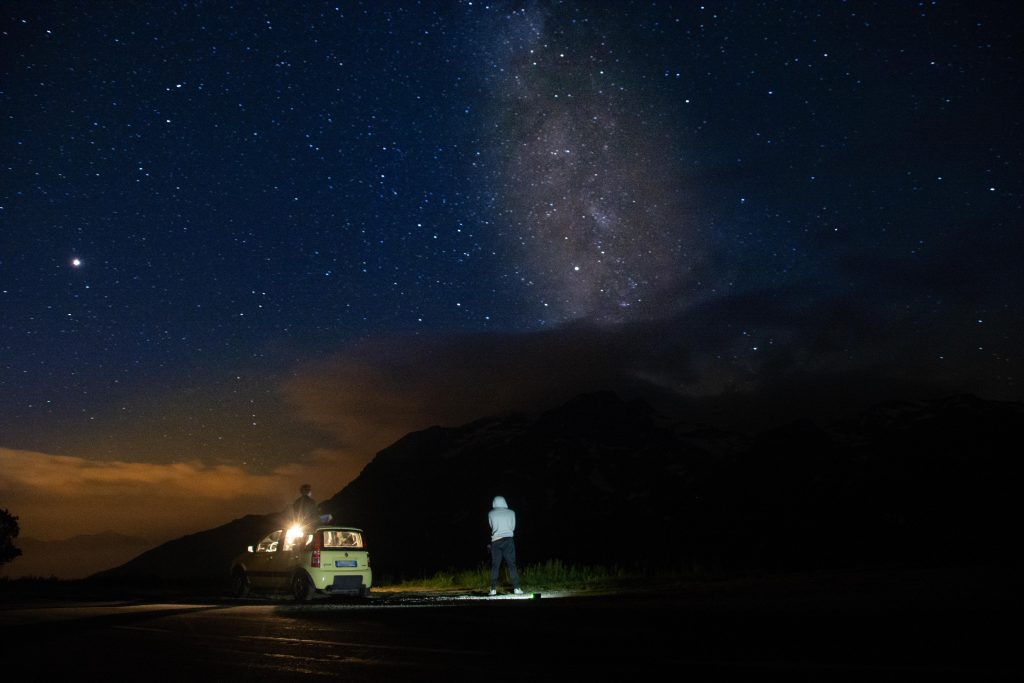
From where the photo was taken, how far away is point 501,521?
54.2 ft

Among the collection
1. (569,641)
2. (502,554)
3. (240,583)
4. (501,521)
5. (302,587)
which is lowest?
(569,641)

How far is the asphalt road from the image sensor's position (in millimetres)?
6398

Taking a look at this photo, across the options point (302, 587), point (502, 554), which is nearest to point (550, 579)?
point (502, 554)

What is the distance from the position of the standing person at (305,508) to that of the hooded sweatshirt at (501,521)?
414cm

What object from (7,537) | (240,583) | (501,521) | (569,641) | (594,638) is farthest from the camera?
(7,537)

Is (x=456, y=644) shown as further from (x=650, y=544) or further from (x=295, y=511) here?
(x=650, y=544)

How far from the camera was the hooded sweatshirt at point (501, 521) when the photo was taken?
54.0 feet

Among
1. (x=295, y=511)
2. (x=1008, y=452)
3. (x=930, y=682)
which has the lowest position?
(x=930, y=682)

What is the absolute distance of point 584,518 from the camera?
189 metres

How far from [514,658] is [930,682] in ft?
11.5

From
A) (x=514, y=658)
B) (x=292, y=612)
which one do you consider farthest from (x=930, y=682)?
(x=292, y=612)

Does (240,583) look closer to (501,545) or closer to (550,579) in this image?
(501,545)

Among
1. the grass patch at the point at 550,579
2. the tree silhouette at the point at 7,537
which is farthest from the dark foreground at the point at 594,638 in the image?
the tree silhouette at the point at 7,537

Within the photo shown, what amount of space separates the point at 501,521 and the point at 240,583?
22.1ft
